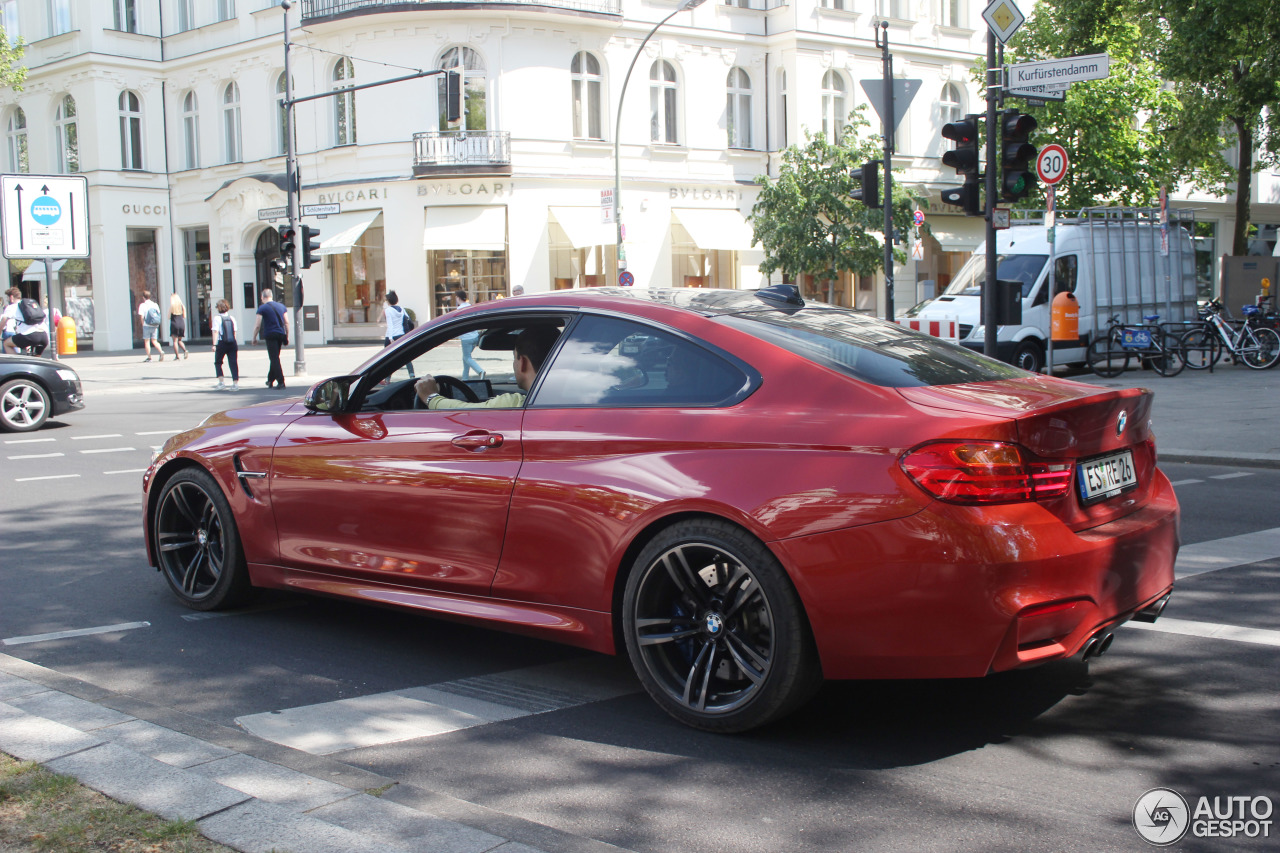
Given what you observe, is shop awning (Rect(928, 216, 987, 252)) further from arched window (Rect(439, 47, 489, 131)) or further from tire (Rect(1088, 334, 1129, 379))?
tire (Rect(1088, 334, 1129, 379))

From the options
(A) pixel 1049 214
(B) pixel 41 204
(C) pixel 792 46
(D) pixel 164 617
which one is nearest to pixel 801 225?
(C) pixel 792 46

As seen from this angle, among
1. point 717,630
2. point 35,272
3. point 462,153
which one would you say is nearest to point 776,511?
point 717,630

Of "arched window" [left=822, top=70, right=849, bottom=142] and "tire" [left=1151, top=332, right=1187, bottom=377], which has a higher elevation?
"arched window" [left=822, top=70, right=849, bottom=142]

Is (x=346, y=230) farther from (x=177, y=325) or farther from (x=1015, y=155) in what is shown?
(x=1015, y=155)

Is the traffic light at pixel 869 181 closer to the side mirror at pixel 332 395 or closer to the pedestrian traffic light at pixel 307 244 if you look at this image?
the pedestrian traffic light at pixel 307 244

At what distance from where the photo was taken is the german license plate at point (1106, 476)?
3.84 m

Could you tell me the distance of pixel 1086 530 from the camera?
3.76 m

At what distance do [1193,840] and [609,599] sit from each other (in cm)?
192

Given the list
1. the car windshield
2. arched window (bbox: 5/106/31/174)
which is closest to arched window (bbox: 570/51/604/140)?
the car windshield

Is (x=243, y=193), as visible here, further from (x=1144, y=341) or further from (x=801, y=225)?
(x=1144, y=341)

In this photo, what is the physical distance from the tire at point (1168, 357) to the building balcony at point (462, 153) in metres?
19.1

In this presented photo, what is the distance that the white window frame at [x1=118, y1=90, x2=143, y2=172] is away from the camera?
3956 centimetres

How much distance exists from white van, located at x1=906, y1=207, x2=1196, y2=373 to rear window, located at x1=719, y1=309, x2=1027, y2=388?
15181 mm

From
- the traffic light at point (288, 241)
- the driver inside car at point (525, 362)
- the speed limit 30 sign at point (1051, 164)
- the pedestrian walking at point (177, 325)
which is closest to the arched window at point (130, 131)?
the pedestrian walking at point (177, 325)
